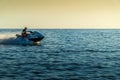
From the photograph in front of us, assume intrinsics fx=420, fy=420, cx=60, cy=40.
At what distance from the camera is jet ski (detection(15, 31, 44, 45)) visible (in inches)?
1752

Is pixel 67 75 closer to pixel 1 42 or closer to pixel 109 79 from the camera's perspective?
pixel 109 79

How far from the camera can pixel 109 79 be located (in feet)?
72.8

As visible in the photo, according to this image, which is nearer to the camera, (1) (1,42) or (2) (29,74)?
(2) (29,74)

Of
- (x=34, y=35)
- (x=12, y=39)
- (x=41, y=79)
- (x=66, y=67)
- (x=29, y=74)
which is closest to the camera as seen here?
(x=41, y=79)

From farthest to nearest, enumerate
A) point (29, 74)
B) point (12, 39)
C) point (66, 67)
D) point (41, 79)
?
point (12, 39), point (66, 67), point (29, 74), point (41, 79)

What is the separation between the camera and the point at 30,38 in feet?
146

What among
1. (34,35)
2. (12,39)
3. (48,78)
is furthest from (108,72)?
(12,39)

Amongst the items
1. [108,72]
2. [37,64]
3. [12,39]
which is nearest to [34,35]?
[12,39]

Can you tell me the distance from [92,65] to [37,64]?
371cm

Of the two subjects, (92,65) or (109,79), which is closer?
(109,79)

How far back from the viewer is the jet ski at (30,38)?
44.5 m

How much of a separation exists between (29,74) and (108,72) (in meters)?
4.71

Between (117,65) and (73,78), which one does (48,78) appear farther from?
(117,65)

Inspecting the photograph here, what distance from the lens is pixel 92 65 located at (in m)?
27.9
